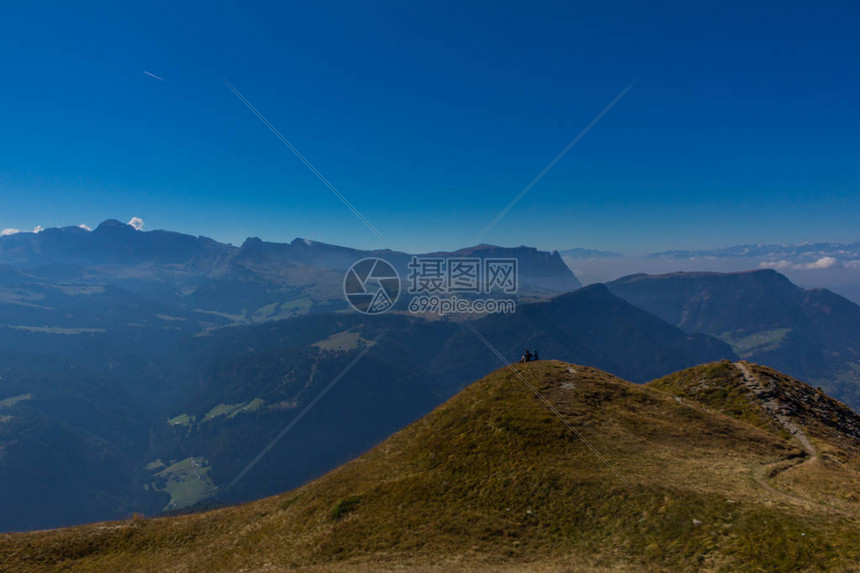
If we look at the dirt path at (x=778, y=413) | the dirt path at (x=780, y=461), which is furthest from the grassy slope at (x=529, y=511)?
the dirt path at (x=778, y=413)

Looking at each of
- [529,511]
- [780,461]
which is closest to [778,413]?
[780,461]

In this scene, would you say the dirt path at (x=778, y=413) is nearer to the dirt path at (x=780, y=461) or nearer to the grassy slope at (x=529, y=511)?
the dirt path at (x=780, y=461)

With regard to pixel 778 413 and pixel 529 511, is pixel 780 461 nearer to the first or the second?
pixel 778 413

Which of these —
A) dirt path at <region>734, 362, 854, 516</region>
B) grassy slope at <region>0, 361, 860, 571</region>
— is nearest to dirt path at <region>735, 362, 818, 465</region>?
dirt path at <region>734, 362, 854, 516</region>

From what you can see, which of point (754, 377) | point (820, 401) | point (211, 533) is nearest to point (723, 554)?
point (211, 533)

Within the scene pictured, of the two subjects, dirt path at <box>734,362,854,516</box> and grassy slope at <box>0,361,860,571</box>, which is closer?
grassy slope at <box>0,361,860,571</box>

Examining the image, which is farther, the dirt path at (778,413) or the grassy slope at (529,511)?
the dirt path at (778,413)

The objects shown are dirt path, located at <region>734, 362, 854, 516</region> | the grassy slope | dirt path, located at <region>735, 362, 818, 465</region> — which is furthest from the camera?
dirt path, located at <region>735, 362, 818, 465</region>

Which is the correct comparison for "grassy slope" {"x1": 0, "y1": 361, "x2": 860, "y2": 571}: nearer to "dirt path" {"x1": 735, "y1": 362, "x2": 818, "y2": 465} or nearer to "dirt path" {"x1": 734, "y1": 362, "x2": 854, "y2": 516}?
"dirt path" {"x1": 734, "y1": 362, "x2": 854, "y2": 516}

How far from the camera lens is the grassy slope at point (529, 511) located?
25.6m

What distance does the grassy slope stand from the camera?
25.6m

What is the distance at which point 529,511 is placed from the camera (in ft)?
104

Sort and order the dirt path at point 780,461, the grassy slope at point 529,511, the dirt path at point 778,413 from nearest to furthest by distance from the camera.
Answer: the grassy slope at point 529,511 < the dirt path at point 780,461 < the dirt path at point 778,413

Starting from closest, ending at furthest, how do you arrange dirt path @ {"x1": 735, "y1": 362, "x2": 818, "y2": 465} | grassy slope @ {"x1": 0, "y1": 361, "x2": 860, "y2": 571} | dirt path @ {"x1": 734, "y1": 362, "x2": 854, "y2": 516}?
grassy slope @ {"x1": 0, "y1": 361, "x2": 860, "y2": 571} → dirt path @ {"x1": 734, "y1": 362, "x2": 854, "y2": 516} → dirt path @ {"x1": 735, "y1": 362, "x2": 818, "y2": 465}
